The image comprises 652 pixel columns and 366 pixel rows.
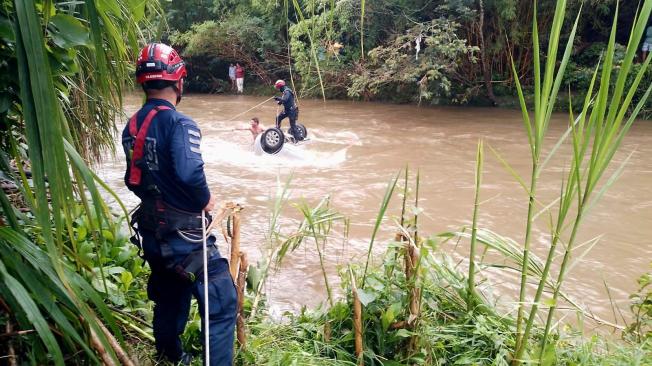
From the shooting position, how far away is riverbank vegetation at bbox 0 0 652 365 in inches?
44.7

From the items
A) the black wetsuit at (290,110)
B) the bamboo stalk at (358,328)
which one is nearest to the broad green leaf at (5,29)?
the bamboo stalk at (358,328)

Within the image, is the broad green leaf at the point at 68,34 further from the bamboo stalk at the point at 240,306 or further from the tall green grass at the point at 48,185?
the bamboo stalk at the point at 240,306

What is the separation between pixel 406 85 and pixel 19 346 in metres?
16.3

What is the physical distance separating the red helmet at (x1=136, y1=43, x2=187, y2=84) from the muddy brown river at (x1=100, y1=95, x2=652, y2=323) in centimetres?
118

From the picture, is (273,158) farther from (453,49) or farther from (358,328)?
(358,328)

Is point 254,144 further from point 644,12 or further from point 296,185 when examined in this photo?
point 644,12

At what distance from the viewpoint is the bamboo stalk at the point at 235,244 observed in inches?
87.8

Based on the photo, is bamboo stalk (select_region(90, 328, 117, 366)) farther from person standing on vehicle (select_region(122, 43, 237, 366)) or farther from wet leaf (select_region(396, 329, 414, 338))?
wet leaf (select_region(396, 329, 414, 338))

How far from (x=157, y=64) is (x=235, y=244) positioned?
0.83 metres

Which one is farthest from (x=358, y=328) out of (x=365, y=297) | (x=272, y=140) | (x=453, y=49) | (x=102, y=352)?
(x=453, y=49)

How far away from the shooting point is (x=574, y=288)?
4.73 metres

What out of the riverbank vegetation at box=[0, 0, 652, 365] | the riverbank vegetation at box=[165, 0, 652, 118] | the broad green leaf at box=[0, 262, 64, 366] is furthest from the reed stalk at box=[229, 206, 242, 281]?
the riverbank vegetation at box=[165, 0, 652, 118]

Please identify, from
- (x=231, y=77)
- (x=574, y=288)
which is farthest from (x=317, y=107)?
(x=574, y=288)

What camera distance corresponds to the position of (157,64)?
7.12 ft
